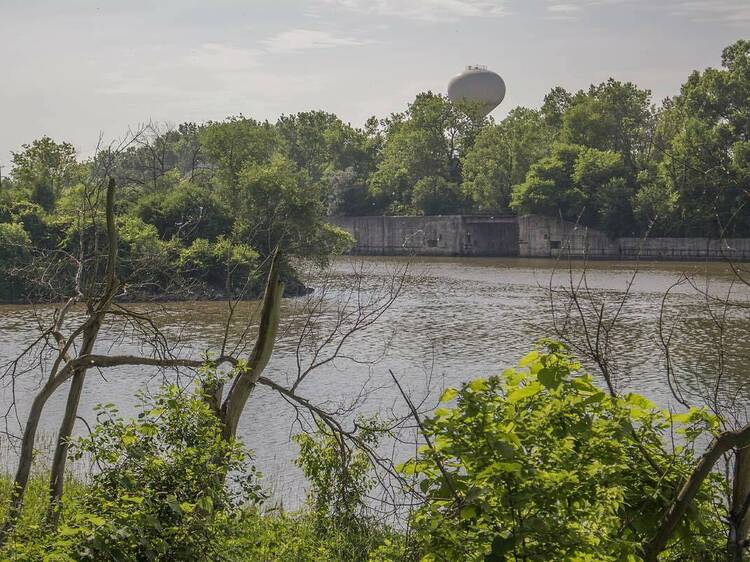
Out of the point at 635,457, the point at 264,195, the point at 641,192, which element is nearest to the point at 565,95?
the point at 641,192

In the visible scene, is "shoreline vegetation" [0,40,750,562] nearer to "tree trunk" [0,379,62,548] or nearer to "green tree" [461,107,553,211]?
"tree trunk" [0,379,62,548]

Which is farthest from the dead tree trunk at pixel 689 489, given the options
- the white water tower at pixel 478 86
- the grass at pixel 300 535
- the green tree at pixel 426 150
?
the white water tower at pixel 478 86

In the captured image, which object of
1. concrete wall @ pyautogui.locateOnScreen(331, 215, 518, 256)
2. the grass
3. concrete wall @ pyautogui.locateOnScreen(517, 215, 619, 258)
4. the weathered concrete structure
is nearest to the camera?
the grass

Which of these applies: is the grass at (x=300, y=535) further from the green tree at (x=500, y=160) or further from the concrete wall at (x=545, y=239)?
the green tree at (x=500, y=160)

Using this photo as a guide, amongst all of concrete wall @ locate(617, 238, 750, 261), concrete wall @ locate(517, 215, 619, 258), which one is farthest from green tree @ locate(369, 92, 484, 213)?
concrete wall @ locate(617, 238, 750, 261)

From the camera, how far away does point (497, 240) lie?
78.2 meters

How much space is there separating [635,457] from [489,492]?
1108mm

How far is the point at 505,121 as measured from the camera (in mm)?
86500

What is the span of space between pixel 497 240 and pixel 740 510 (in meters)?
73.6

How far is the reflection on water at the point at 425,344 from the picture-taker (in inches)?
743

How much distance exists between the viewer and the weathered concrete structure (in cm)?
6625

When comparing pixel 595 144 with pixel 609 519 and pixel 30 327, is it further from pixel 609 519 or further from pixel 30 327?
pixel 609 519

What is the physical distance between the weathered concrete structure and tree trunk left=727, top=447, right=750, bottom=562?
6138 centimetres

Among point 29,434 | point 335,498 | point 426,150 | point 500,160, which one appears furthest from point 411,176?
point 29,434
